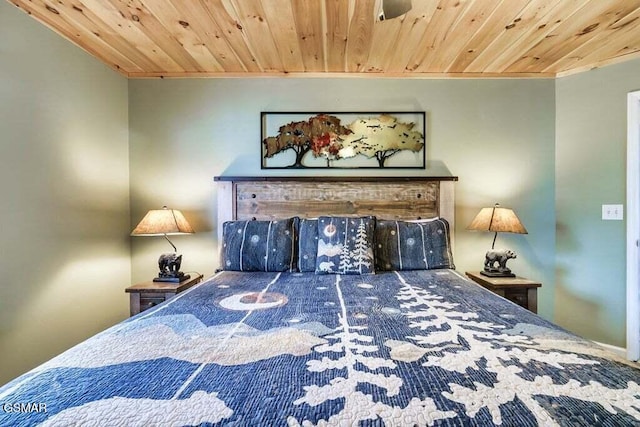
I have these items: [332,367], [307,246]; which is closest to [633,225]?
[307,246]

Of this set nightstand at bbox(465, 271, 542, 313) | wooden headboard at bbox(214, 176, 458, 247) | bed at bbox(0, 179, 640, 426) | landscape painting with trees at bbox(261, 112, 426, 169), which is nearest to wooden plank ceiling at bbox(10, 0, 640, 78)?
landscape painting with trees at bbox(261, 112, 426, 169)

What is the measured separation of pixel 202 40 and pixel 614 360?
104 inches

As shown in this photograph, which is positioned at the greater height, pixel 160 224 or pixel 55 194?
pixel 55 194

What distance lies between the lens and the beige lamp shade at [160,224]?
218cm

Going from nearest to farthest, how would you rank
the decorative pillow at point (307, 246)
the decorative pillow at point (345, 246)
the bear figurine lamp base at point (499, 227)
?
1. the decorative pillow at point (345, 246)
2. the decorative pillow at point (307, 246)
3. the bear figurine lamp base at point (499, 227)

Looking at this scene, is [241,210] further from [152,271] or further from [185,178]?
[152,271]

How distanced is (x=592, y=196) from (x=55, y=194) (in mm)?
3974

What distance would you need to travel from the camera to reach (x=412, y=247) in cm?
214

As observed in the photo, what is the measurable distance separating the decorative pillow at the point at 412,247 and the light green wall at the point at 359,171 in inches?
22.8

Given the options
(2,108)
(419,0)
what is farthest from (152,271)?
(419,0)

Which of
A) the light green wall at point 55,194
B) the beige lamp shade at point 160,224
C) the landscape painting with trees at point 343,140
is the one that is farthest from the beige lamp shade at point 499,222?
the light green wall at point 55,194

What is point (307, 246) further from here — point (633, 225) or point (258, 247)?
point (633, 225)

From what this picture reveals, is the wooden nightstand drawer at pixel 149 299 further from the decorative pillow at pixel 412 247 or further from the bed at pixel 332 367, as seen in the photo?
the decorative pillow at pixel 412 247

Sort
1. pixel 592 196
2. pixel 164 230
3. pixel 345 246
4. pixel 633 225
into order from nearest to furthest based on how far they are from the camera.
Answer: pixel 345 246 < pixel 164 230 < pixel 633 225 < pixel 592 196
